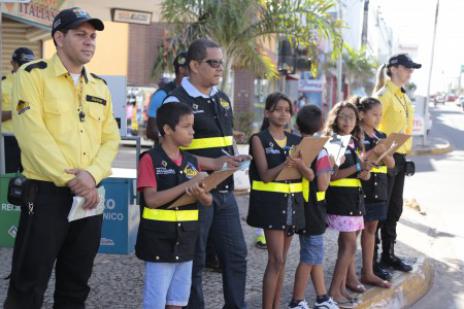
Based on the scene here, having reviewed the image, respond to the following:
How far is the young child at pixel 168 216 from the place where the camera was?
361cm

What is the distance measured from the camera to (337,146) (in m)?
4.60

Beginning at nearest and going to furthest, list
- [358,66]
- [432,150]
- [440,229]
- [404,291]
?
1. [404,291]
2. [440,229]
3. [432,150]
4. [358,66]

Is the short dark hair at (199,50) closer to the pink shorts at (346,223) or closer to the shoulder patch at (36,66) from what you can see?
the shoulder patch at (36,66)

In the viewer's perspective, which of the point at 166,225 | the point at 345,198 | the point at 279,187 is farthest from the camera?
the point at 345,198

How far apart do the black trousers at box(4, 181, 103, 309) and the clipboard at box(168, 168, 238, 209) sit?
19.1 inches

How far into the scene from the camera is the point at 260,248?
22.0 ft

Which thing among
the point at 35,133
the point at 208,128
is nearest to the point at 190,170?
the point at 208,128

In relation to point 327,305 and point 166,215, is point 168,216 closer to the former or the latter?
point 166,215

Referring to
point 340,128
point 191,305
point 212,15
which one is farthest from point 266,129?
point 212,15

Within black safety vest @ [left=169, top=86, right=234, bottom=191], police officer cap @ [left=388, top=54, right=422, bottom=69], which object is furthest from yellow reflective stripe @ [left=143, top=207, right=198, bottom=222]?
police officer cap @ [left=388, top=54, right=422, bottom=69]

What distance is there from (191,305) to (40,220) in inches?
47.4

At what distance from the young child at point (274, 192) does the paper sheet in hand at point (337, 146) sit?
0.32 m

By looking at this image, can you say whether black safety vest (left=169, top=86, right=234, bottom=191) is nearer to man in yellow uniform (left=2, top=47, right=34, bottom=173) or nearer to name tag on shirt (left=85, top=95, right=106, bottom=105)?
name tag on shirt (left=85, top=95, right=106, bottom=105)

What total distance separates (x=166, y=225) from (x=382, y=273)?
288 cm
